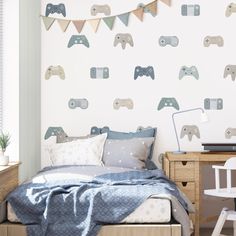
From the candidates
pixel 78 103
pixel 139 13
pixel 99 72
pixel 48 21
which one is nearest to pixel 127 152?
pixel 78 103

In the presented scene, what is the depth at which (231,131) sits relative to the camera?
450cm

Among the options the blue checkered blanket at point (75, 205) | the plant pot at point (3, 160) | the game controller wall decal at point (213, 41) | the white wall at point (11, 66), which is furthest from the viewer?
the game controller wall decal at point (213, 41)

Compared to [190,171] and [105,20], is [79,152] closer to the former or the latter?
[190,171]

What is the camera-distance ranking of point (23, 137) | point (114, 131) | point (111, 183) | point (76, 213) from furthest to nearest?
1. point (114, 131)
2. point (23, 137)
3. point (111, 183)
4. point (76, 213)

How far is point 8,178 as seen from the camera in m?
3.37

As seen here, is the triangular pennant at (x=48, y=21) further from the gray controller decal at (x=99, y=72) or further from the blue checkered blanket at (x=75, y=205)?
the blue checkered blanket at (x=75, y=205)

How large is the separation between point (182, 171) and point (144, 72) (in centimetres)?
103

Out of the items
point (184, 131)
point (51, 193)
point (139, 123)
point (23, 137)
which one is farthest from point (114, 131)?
point (51, 193)

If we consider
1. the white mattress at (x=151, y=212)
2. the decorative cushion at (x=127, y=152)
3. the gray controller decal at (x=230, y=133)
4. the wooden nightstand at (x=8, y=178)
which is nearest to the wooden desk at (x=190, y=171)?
the decorative cushion at (x=127, y=152)

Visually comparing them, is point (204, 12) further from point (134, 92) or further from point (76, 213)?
point (76, 213)

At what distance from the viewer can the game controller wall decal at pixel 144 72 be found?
4.51m

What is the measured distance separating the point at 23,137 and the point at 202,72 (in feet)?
5.53

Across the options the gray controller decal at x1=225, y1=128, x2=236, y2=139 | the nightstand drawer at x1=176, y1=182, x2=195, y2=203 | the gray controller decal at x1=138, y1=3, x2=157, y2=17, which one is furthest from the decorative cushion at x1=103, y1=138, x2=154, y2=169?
the gray controller decal at x1=138, y1=3, x2=157, y2=17

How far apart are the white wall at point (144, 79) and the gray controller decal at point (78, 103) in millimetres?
36
